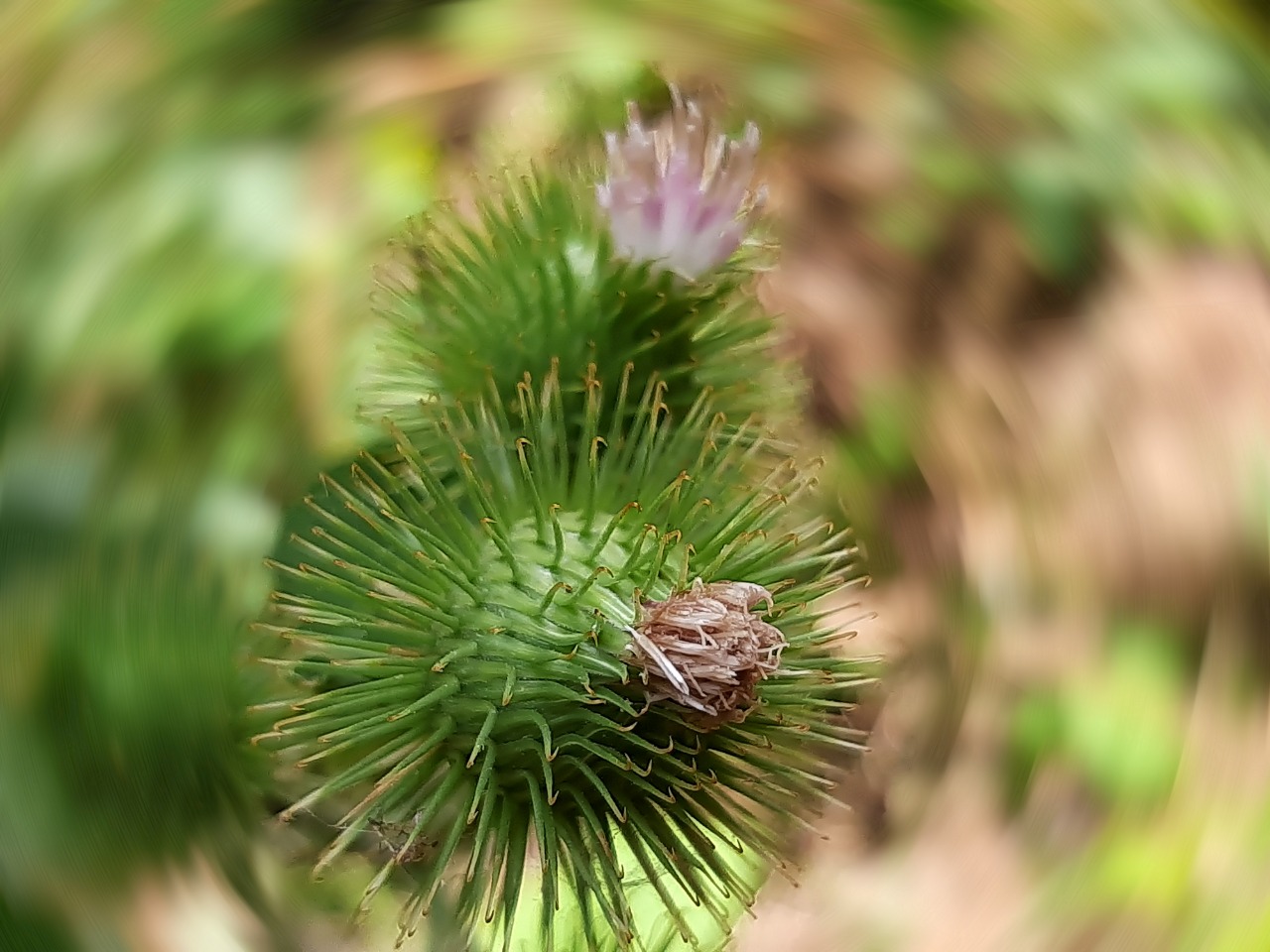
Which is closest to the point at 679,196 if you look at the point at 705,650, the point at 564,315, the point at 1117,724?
the point at 564,315

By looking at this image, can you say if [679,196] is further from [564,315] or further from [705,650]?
[705,650]

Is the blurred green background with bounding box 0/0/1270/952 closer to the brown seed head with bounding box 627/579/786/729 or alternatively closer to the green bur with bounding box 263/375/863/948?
the green bur with bounding box 263/375/863/948

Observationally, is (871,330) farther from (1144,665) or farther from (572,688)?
(572,688)

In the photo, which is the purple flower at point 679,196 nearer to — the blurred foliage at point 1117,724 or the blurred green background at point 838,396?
the blurred green background at point 838,396

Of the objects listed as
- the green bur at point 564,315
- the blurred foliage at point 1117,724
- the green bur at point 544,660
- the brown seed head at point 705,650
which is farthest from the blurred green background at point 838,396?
the brown seed head at point 705,650

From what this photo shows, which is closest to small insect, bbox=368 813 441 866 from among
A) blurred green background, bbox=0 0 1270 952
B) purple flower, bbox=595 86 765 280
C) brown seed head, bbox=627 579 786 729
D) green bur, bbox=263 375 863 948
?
green bur, bbox=263 375 863 948

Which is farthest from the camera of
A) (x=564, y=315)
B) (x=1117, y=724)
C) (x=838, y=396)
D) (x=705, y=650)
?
(x=838, y=396)

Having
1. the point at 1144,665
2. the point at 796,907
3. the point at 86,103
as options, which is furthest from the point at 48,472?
the point at 1144,665
